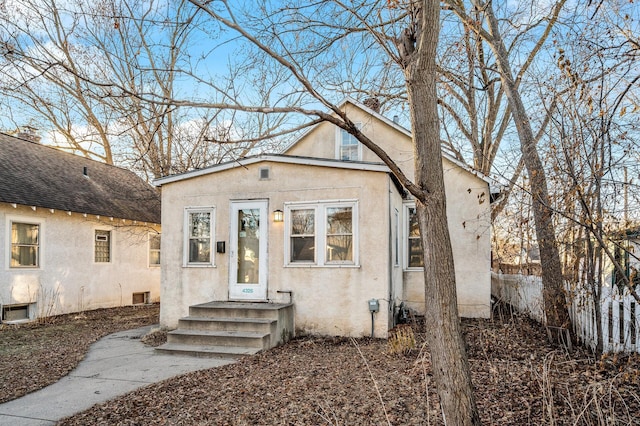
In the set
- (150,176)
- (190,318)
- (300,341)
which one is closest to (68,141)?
(150,176)

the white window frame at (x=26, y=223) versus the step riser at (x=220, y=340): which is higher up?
the white window frame at (x=26, y=223)

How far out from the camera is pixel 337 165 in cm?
867

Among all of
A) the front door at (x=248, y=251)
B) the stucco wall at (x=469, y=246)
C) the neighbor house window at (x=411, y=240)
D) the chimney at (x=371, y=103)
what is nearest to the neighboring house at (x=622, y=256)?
the stucco wall at (x=469, y=246)

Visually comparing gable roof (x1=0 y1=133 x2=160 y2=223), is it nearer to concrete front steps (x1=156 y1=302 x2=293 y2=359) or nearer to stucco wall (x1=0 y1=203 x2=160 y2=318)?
stucco wall (x1=0 y1=203 x2=160 y2=318)

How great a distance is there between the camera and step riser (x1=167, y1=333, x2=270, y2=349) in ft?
24.3

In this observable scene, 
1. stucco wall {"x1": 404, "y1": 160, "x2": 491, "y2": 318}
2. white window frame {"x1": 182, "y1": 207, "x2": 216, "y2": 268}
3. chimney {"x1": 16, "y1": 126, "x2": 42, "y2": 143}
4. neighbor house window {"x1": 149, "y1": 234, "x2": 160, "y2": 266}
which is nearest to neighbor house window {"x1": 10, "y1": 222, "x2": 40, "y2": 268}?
neighbor house window {"x1": 149, "y1": 234, "x2": 160, "y2": 266}

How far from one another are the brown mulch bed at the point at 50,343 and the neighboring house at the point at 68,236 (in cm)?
75

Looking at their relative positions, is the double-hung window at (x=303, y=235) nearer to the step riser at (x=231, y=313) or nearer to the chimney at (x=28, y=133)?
the step riser at (x=231, y=313)

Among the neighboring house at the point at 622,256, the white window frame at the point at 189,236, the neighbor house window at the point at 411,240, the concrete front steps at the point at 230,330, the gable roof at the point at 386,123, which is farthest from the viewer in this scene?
the neighbor house window at the point at 411,240

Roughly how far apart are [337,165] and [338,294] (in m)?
2.57

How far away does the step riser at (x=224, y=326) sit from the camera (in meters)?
7.73

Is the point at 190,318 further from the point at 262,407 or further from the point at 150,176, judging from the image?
the point at 150,176

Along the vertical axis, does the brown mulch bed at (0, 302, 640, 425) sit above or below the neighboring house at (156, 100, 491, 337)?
below

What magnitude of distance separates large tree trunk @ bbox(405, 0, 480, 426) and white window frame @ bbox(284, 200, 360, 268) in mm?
5162
